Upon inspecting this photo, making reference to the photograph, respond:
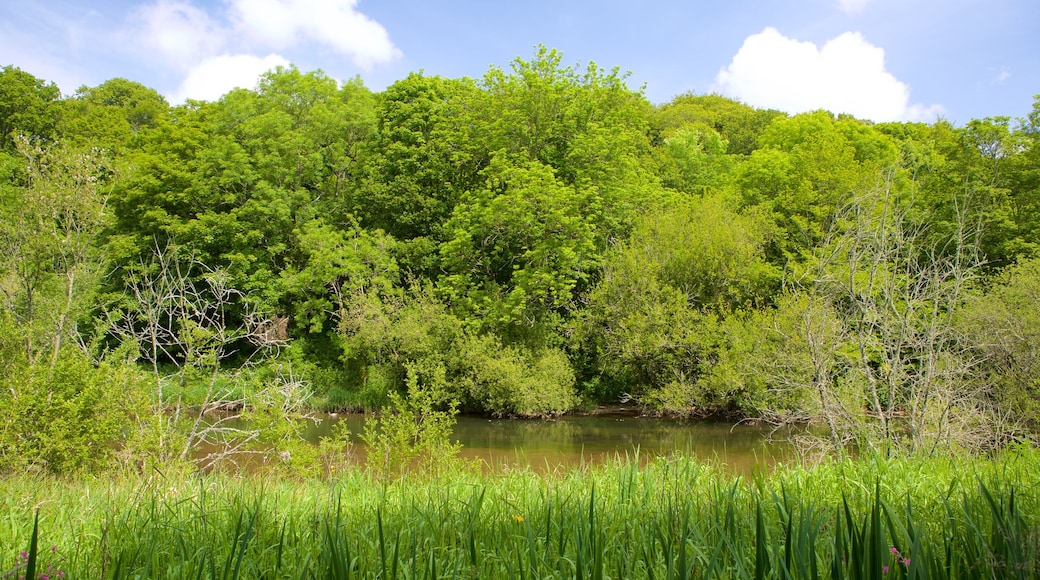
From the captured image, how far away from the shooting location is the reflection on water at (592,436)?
655 inches

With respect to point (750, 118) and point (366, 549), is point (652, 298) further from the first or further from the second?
point (750, 118)

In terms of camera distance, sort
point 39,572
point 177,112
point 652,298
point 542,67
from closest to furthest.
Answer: point 39,572 → point 652,298 → point 542,67 → point 177,112

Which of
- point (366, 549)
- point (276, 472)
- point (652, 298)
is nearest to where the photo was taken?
point (366, 549)

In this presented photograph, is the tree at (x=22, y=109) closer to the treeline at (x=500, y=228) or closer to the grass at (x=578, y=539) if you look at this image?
the treeline at (x=500, y=228)

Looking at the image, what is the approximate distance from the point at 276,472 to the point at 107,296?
64.7 ft

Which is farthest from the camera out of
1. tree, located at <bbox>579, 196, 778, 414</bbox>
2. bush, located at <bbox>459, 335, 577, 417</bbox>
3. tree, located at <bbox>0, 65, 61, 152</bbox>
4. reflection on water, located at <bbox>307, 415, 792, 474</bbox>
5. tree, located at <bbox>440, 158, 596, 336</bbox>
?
tree, located at <bbox>0, 65, 61, 152</bbox>

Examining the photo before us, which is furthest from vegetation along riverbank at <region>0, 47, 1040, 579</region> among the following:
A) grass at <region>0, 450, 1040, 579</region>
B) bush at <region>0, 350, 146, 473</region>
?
grass at <region>0, 450, 1040, 579</region>

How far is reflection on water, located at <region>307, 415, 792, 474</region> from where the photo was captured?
54.6ft

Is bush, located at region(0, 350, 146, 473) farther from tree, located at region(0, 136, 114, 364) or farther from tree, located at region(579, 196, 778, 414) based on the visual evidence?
tree, located at region(579, 196, 778, 414)

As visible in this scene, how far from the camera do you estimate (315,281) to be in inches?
1060

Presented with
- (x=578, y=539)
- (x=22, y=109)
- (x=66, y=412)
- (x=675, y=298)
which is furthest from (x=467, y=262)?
(x=22, y=109)

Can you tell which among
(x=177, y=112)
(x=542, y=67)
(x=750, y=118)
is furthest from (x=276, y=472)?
(x=750, y=118)

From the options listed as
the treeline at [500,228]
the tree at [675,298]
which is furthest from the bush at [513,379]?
the tree at [675,298]

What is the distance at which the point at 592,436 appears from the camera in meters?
19.4
